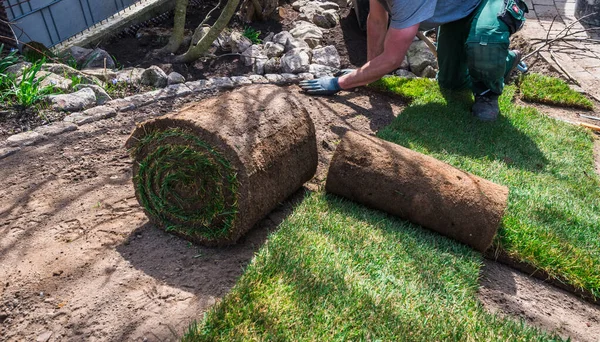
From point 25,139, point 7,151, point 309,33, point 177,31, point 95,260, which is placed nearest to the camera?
point 95,260

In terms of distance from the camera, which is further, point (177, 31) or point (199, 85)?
point (177, 31)

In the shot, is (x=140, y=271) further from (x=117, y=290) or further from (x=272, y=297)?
(x=272, y=297)

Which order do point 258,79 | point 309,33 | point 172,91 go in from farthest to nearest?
point 309,33
point 258,79
point 172,91

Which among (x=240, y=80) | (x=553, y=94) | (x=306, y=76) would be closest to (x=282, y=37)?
(x=306, y=76)

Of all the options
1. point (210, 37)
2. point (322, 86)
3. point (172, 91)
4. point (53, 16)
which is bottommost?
point (322, 86)

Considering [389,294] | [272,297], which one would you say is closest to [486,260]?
[389,294]

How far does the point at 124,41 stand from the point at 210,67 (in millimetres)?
1326

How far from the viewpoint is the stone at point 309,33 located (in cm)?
593

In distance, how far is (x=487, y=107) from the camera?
4.24m

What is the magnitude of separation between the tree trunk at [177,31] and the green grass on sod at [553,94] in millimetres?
4047

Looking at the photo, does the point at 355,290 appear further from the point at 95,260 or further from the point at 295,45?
the point at 295,45

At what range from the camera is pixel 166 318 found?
2.08 meters

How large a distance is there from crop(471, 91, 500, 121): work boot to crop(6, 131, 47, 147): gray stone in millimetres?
3881

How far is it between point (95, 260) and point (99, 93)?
2263 millimetres
